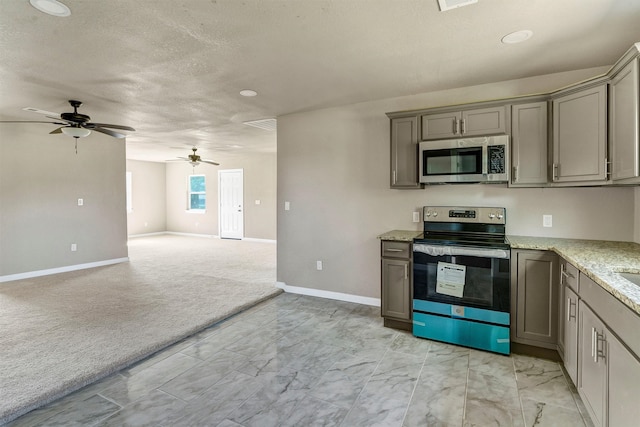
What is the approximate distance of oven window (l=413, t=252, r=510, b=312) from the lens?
8.65 feet

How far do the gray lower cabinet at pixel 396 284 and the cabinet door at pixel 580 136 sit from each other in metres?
1.44

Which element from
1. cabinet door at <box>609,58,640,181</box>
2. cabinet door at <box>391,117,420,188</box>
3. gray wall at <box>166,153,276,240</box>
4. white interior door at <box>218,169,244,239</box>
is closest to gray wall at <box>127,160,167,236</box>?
gray wall at <box>166,153,276,240</box>

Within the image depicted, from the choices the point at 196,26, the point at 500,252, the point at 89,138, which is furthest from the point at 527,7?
the point at 89,138

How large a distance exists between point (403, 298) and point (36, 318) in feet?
12.6

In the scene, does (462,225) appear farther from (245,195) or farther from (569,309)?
(245,195)

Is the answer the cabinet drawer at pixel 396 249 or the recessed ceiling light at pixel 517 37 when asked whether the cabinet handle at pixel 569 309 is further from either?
the recessed ceiling light at pixel 517 37

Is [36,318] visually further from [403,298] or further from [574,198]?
[574,198]

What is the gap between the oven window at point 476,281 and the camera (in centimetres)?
264

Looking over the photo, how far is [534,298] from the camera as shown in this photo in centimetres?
258

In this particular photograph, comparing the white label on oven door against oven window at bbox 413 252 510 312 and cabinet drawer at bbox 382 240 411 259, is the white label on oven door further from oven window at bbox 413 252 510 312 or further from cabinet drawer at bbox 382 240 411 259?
cabinet drawer at bbox 382 240 411 259

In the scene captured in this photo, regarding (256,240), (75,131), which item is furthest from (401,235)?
(256,240)

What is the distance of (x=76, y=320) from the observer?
10.9ft

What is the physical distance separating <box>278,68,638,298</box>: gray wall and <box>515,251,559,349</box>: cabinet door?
0.60 meters

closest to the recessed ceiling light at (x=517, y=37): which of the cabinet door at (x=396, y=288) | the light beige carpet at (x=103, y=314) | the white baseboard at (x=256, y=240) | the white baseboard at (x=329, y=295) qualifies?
the cabinet door at (x=396, y=288)
